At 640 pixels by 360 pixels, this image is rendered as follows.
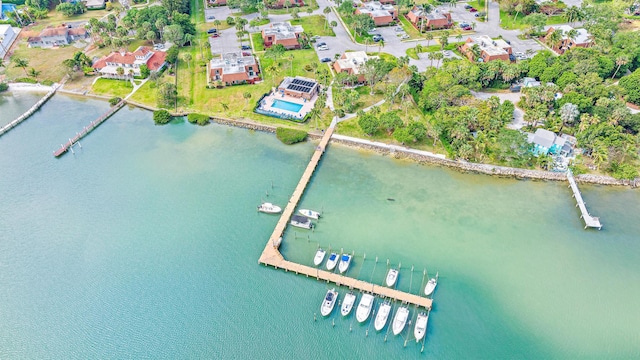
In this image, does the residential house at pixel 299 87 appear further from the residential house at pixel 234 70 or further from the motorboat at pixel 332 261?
the motorboat at pixel 332 261

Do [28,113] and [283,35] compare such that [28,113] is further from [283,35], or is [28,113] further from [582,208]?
[582,208]

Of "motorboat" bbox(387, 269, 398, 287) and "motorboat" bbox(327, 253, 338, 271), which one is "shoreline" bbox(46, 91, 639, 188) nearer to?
"motorboat" bbox(387, 269, 398, 287)

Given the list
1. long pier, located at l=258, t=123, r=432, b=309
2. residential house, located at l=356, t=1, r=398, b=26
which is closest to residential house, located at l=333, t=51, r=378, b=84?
residential house, located at l=356, t=1, r=398, b=26

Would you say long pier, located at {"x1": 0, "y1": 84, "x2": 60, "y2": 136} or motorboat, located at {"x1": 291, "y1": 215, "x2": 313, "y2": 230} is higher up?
motorboat, located at {"x1": 291, "y1": 215, "x2": 313, "y2": 230}

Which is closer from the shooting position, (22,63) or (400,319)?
(400,319)

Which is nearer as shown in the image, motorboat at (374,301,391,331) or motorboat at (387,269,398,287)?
motorboat at (374,301,391,331)

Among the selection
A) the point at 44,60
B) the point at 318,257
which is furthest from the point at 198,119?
the point at 44,60

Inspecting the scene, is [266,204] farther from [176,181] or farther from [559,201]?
[559,201]
